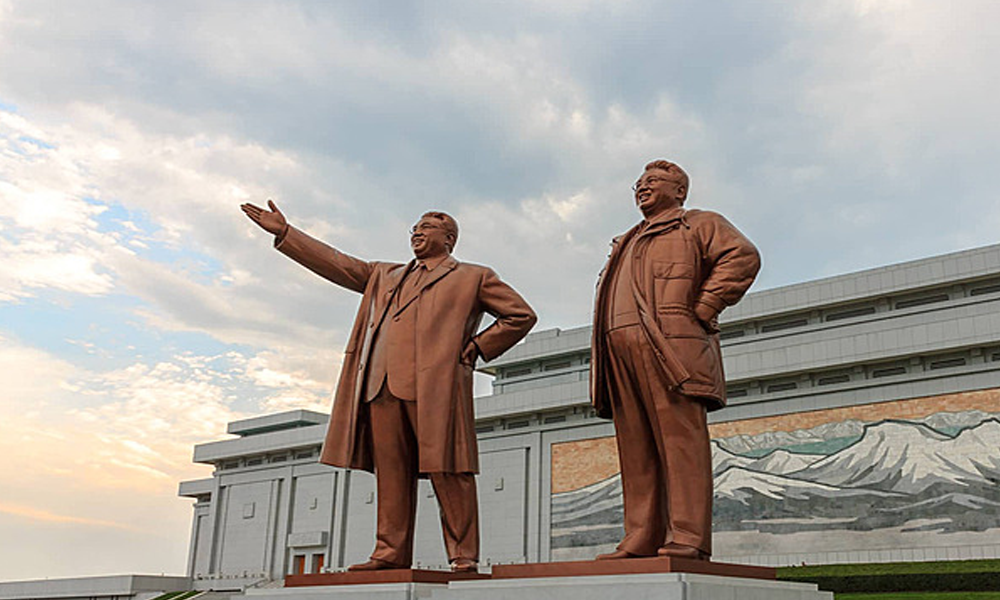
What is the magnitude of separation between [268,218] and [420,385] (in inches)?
60.0

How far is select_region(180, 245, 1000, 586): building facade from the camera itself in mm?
16641

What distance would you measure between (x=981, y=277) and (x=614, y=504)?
894 cm

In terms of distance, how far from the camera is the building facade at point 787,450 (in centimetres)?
1664

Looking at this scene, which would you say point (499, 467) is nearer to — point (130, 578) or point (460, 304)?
point (130, 578)

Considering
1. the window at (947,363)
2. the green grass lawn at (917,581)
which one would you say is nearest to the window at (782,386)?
the window at (947,363)

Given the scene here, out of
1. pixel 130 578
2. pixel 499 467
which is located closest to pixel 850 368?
pixel 499 467

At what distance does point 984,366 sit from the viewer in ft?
54.7

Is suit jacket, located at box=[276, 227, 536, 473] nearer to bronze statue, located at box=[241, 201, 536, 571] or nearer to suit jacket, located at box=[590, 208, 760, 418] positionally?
bronze statue, located at box=[241, 201, 536, 571]

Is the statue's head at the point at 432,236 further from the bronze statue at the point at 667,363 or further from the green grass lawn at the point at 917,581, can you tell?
the green grass lawn at the point at 917,581

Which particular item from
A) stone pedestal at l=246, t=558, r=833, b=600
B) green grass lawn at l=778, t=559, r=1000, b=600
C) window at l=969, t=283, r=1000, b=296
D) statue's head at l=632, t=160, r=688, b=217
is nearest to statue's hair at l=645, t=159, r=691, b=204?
statue's head at l=632, t=160, r=688, b=217

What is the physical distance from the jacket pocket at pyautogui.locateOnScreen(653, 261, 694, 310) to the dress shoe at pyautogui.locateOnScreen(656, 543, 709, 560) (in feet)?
3.66

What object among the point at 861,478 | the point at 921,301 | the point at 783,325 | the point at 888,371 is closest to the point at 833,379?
the point at 888,371

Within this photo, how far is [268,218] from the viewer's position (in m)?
6.25

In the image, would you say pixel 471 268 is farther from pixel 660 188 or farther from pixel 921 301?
pixel 921 301
